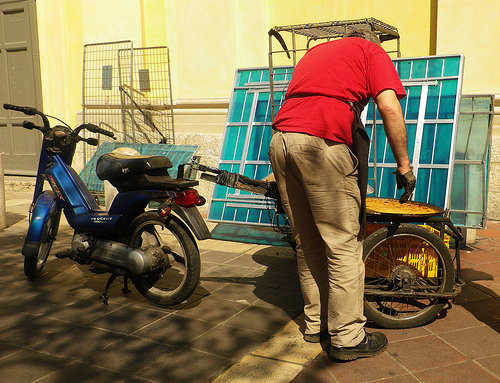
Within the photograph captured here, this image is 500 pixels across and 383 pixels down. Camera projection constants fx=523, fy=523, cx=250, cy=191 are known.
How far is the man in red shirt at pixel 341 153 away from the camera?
289 centimetres

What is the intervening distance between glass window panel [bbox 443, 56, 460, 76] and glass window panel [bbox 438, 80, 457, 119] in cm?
9

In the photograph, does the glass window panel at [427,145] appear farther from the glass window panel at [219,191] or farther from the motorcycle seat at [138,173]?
the motorcycle seat at [138,173]

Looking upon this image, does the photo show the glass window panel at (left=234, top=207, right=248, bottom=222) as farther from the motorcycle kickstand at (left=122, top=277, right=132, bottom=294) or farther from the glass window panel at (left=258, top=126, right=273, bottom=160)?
the motorcycle kickstand at (left=122, top=277, right=132, bottom=294)

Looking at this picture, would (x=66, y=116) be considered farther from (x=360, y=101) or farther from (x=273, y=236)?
(x=360, y=101)

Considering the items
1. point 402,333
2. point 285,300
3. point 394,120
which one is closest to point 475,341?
point 402,333

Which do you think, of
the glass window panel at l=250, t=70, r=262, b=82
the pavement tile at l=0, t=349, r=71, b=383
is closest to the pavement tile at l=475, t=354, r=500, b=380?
the pavement tile at l=0, t=349, r=71, b=383

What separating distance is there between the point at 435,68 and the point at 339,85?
2.57 m

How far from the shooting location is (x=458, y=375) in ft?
9.04

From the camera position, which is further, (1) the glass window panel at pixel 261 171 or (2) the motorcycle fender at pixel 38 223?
(1) the glass window panel at pixel 261 171

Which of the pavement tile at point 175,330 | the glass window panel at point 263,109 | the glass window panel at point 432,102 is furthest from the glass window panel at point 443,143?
the pavement tile at point 175,330

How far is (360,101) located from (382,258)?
1.07 meters

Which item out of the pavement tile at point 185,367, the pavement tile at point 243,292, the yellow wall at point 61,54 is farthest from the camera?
the yellow wall at point 61,54

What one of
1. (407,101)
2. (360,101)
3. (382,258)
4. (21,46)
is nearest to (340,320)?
(382,258)

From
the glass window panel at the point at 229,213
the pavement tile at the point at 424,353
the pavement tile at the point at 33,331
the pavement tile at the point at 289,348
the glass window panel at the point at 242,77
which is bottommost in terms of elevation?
the pavement tile at the point at 33,331
